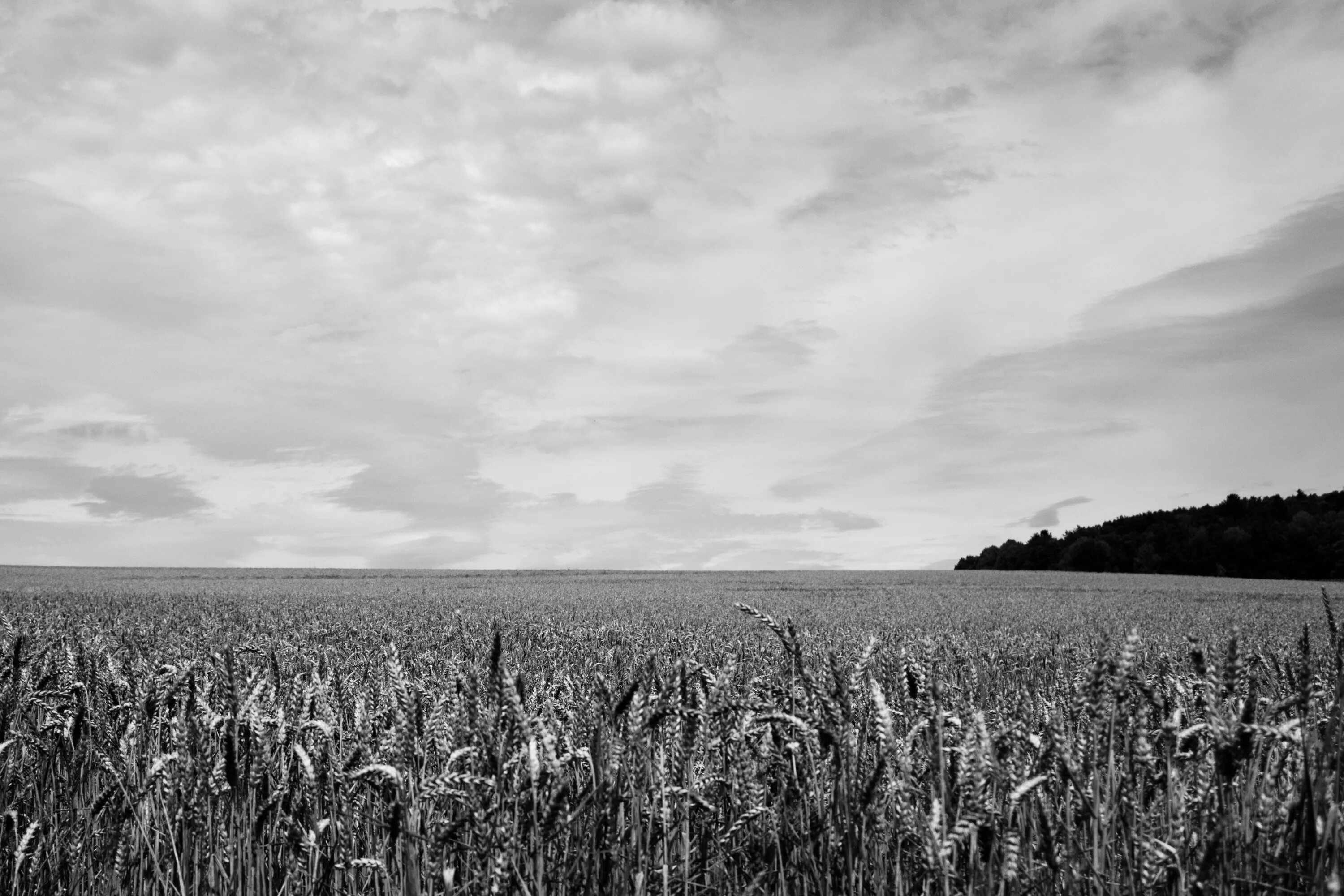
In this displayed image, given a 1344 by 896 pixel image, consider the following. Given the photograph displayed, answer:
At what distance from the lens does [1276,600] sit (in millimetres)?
34438

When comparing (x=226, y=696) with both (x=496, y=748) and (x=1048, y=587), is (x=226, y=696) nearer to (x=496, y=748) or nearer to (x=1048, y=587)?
(x=496, y=748)

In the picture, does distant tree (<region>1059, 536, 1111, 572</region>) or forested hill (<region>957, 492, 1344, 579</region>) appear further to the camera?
distant tree (<region>1059, 536, 1111, 572</region>)

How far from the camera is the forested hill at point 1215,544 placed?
254 feet

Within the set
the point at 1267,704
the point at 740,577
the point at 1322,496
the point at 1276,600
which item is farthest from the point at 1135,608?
the point at 1322,496

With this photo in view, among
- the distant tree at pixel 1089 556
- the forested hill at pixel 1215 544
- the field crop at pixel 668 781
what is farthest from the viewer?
the distant tree at pixel 1089 556

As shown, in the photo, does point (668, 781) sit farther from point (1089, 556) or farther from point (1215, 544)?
point (1089, 556)

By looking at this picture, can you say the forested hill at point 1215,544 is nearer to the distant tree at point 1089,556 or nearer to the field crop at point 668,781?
the distant tree at point 1089,556

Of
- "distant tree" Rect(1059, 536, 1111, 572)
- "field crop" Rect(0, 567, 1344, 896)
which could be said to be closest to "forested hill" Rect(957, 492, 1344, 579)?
"distant tree" Rect(1059, 536, 1111, 572)

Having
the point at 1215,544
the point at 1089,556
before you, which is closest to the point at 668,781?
the point at 1215,544

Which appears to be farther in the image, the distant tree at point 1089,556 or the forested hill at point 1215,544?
the distant tree at point 1089,556

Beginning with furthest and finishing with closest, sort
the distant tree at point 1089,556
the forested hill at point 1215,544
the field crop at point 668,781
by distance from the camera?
the distant tree at point 1089,556, the forested hill at point 1215,544, the field crop at point 668,781

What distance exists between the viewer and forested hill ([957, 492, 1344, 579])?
77375mm

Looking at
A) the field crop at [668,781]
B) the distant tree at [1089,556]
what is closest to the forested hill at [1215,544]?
the distant tree at [1089,556]

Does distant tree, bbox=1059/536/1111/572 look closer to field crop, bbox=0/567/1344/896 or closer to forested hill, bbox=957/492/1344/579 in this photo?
forested hill, bbox=957/492/1344/579
